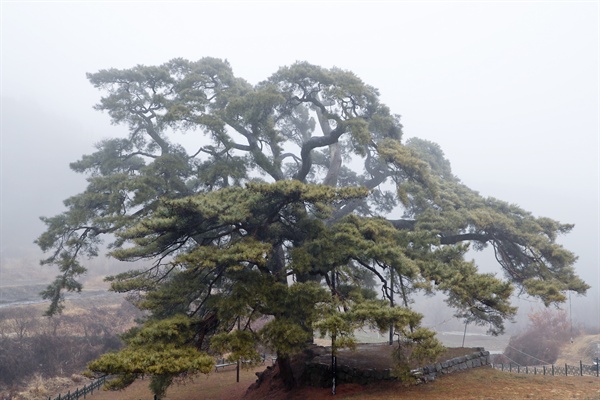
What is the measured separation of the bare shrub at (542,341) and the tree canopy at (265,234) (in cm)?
1780

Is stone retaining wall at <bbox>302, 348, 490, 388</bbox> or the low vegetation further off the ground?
stone retaining wall at <bbox>302, 348, 490, 388</bbox>

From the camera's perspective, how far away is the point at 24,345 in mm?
22906

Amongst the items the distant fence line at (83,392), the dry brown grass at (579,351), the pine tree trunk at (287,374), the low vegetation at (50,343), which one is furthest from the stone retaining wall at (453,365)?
the dry brown grass at (579,351)

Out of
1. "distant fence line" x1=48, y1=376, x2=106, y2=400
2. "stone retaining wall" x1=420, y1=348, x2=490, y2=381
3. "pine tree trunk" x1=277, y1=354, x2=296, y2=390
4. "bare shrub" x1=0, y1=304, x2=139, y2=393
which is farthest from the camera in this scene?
"bare shrub" x1=0, y1=304, x2=139, y2=393

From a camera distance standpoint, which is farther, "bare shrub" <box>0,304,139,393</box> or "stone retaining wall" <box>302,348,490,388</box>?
"bare shrub" <box>0,304,139,393</box>

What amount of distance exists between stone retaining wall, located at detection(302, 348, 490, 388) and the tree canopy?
3.51ft

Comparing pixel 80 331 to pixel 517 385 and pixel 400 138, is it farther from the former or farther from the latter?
A: pixel 517 385

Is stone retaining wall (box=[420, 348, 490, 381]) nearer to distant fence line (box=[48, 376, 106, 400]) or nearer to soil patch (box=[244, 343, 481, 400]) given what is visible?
soil patch (box=[244, 343, 481, 400])

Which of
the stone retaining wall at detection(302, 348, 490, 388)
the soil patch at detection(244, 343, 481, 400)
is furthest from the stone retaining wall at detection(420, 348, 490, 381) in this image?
the soil patch at detection(244, 343, 481, 400)

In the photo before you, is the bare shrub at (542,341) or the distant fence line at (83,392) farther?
the bare shrub at (542,341)

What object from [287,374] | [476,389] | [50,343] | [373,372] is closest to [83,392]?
[287,374]

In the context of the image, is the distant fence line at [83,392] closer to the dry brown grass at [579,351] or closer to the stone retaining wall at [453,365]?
the stone retaining wall at [453,365]

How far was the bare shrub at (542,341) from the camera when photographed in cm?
2888

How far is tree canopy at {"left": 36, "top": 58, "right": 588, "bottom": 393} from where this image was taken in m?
9.92
